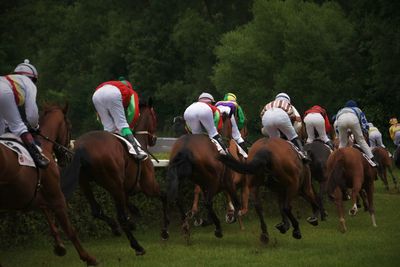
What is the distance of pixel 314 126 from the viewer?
15531 mm

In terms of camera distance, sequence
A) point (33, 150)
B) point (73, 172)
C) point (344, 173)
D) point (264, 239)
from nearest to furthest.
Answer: point (33, 150) → point (73, 172) → point (264, 239) → point (344, 173)

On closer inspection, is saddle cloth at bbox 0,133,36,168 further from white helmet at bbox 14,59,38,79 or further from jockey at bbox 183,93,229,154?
jockey at bbox 183,93,229,154

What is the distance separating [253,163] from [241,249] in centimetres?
124

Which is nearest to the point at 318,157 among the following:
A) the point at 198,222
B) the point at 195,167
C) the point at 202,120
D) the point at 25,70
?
the point at 198,222

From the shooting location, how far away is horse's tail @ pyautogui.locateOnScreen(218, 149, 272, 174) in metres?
11.3

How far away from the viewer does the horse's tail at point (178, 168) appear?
1179 centimetres

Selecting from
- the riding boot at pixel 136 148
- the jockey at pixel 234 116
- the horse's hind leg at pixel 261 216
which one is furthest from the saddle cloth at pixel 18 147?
the jockey at pixel 234 116

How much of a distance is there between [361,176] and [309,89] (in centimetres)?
2680

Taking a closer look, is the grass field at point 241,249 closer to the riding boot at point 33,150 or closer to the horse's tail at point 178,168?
the horse's tail at point 178,168

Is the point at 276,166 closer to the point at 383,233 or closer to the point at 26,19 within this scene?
the point at 383,233

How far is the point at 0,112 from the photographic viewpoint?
880 cm

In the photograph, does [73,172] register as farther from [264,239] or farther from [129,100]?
[264,239]

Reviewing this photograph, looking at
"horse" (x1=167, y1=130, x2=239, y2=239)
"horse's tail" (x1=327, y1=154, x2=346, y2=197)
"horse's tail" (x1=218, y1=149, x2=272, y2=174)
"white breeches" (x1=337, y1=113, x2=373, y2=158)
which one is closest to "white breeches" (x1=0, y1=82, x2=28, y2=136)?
"horse's tail" (x1=218, y1=149, x2=272, y2=174)

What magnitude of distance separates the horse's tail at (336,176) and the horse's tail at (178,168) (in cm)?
310
